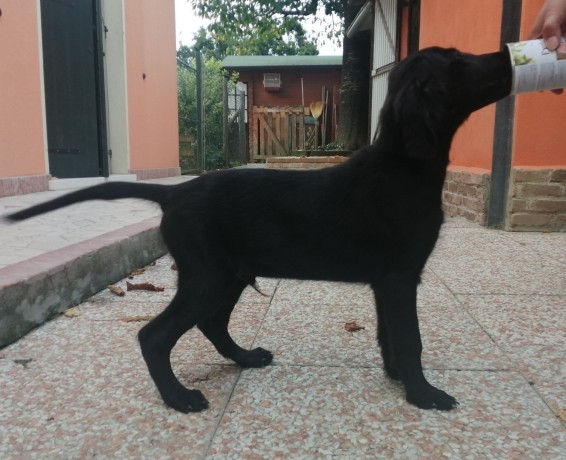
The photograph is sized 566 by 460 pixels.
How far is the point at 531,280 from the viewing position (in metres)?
3.71

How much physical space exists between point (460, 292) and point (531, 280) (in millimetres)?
625

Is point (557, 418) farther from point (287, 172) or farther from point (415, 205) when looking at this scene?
point (287, 172)

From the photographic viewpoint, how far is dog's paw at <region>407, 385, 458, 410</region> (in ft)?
6.31

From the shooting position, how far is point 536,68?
2.01m

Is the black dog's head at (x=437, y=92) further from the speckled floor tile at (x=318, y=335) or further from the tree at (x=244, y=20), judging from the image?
the tree at (x=244, y=20)

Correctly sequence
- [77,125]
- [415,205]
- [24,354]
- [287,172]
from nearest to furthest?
[415,205]
[287,172]
[24,354]
[77,125]

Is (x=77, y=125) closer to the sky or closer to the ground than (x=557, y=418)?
closer to the sky

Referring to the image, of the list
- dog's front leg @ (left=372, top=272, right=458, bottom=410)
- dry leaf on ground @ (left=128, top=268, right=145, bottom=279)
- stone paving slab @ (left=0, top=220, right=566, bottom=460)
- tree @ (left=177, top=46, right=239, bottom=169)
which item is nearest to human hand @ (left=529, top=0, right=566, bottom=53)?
dog's front leg @ (left=372, top=272, right=458, bottom=410)

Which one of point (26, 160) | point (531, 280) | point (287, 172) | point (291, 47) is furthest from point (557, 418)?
point (291, 47)

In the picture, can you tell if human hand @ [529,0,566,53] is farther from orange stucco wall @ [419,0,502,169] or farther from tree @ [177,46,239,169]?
tree @ [177,46,239,169]

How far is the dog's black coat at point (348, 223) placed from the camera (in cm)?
198

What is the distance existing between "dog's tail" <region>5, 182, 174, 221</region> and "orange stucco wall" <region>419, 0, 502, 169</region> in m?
3.92

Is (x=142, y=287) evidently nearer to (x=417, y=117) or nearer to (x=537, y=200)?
(x=417, y=117)

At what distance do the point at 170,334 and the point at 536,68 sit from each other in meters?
1.74
